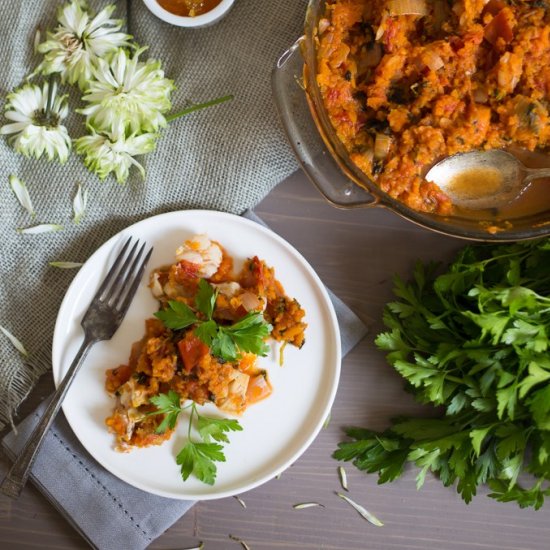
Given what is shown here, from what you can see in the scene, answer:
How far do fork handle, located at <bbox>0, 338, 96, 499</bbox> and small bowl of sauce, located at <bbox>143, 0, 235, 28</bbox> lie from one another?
91cm

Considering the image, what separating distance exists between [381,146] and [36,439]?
3.96 ft

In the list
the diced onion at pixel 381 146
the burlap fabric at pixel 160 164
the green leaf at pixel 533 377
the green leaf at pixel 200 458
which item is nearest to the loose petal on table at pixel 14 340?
the burlap fabric at pixel 160 164

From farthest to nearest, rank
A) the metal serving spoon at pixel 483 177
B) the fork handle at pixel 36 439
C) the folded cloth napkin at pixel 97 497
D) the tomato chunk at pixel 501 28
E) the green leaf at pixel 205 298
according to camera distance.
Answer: the folded cloth napkin at pixel 97 497 → the fork handle at pixel 36 439 → the green leaf at pixel 205 298 → the metal serving spoon at pixel 483 177 → the tomato chunk at pixel 501 28

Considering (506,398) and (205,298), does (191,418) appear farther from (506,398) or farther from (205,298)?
(506,398)

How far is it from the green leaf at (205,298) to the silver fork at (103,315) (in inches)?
8.5

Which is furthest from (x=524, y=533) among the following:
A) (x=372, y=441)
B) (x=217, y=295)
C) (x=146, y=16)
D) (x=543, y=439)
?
(x=146, y=16)

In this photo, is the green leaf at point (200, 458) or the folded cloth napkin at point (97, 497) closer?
the green leaf at point (200, 458)

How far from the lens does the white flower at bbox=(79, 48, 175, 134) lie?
5.91 ft

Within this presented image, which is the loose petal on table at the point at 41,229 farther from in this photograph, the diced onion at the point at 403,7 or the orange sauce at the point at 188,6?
the diced onion at the point at 403,7

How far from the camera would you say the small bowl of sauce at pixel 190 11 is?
1799mm

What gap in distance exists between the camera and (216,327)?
171 cm

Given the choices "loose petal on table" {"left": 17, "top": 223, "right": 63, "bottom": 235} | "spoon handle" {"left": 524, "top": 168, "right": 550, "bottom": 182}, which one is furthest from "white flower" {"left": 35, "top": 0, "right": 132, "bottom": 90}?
"spoon handle" {"left": 524, "top": 168, "right": 550, "bottom": 182}

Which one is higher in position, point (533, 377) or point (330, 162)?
point (330, 162)

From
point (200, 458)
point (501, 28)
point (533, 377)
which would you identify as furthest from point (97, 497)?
point (501, 28)
